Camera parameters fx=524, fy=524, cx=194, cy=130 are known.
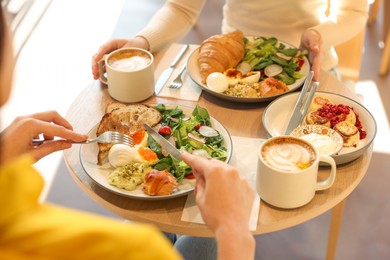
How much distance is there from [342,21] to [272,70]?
14.8 inches

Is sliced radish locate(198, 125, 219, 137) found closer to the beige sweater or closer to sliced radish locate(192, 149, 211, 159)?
sliced radish locate(192, 149, 211, 159)

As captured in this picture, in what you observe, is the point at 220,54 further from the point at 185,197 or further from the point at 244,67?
the point at 185,197

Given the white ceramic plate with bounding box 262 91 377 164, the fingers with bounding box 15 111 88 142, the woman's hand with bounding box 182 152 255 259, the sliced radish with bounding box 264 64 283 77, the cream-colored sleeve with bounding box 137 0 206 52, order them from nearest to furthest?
1. the woman's hand with bounding box 182 152 255 259
2. the fingers with bounding box 15 111 88 142
3. the white ceramic plate with bounding box 262 91 377 164
4. the sliced radish with bounding box 264 64 283 77
5. the cream-colored sleeve with bounding box 137 0 206 52

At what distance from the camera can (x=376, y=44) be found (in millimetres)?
3291

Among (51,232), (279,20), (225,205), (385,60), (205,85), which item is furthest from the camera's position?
(385,60)

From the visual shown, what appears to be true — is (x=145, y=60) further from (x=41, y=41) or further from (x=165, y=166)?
(x=41, y=41)

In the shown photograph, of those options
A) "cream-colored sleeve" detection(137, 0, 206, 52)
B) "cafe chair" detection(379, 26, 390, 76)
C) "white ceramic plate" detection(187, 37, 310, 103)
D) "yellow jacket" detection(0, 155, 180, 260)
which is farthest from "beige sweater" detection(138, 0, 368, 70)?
"cafe chair" detection(379, 26, 390, 76)

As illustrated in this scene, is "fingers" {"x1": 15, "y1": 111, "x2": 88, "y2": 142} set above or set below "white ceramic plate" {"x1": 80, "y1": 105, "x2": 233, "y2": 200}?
above

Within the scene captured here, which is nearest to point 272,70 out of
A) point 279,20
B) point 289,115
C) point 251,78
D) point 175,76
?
point 251,78

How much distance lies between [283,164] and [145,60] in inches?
21.8

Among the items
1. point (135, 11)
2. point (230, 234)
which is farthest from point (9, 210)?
point (135, 11)

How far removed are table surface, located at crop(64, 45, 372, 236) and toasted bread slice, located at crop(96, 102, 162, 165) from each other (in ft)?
0.28

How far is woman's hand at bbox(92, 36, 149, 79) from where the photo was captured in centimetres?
153

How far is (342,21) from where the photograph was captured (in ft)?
5.57
